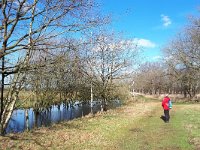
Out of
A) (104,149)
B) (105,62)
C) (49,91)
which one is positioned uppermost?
(105,62)

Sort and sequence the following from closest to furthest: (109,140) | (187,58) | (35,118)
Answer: (109,140) → (35,118) → (187,58)

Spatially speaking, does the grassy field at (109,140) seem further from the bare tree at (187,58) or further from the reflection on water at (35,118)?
the bare tree at (187,58)

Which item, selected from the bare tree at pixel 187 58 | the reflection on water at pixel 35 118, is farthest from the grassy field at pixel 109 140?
the bare tree at pixel 187 58

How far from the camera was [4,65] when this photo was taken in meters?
11.0

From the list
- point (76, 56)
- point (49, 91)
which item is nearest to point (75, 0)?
point (76, 56)

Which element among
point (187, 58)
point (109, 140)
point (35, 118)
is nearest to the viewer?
point (109, 140)

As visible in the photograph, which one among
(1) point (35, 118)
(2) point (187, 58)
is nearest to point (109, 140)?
(1) point (35, 118)

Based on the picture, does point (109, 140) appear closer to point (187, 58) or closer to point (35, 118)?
point (35, 118)

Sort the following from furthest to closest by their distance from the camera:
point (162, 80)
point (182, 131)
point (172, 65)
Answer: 1. point (162, 80)
2. point (172, 65)
3. point (182, 131)

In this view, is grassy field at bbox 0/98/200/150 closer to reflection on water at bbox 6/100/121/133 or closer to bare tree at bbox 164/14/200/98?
reflection on water at bbox 6/100/121/133

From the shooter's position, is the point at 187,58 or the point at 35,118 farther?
the point at 187,58

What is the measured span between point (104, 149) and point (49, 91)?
19196 millimetres

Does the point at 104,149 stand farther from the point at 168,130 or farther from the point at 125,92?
the point at 125,92

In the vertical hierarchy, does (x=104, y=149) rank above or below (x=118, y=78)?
below
